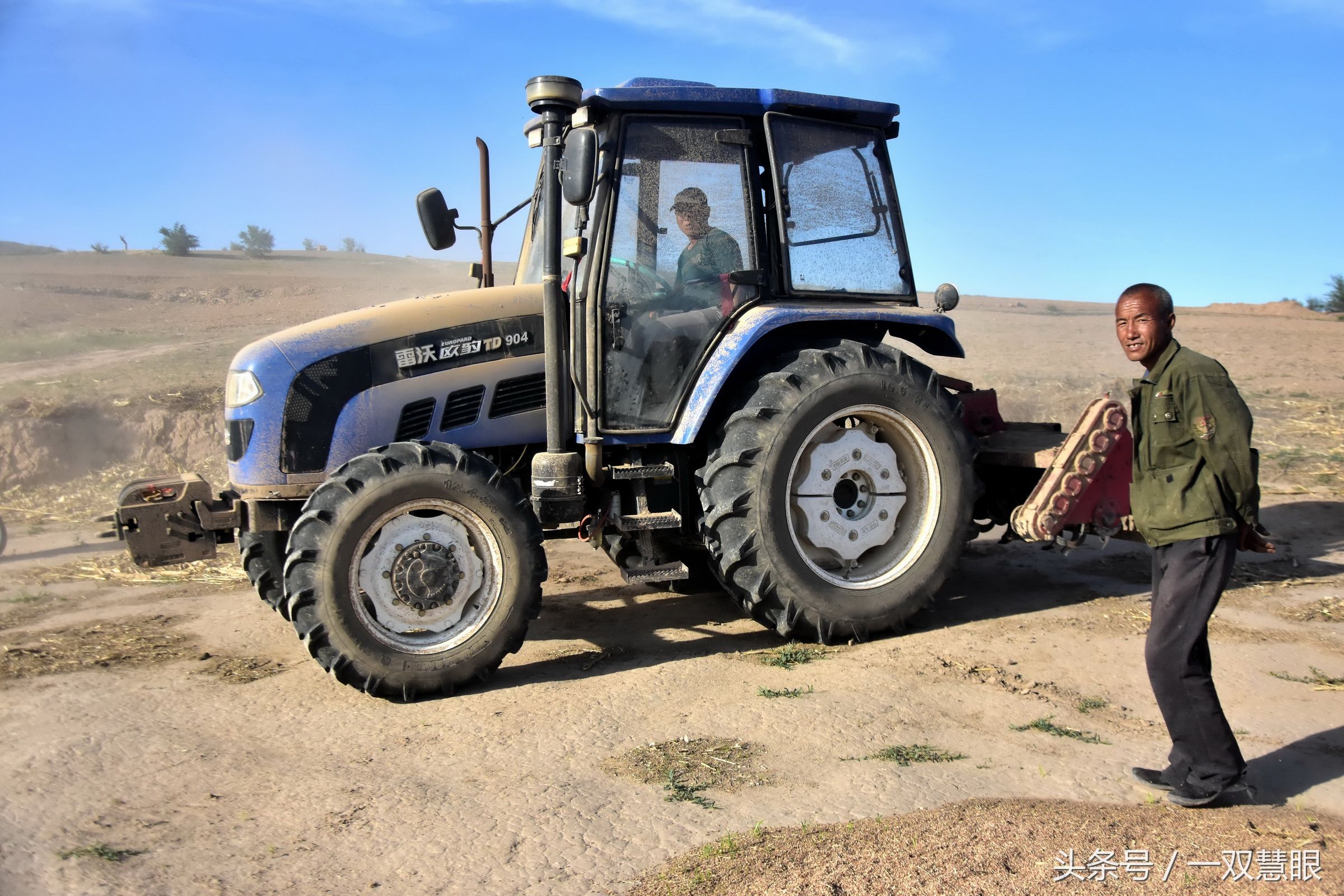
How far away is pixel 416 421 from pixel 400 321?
48 centimetres

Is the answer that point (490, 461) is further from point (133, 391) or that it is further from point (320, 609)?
point (133, 391)

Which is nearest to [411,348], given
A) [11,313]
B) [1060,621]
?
[1060,621]

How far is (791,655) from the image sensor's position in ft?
15.5

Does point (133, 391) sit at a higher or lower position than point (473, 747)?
higher

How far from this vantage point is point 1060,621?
5.24 m

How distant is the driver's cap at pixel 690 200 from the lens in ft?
16.1

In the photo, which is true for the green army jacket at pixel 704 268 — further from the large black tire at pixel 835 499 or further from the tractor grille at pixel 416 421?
the tractor grille at pixel 416 421

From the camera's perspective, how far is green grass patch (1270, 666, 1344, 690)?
13.8ft

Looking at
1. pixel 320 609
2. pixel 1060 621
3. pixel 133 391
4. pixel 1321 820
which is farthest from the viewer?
pixel 133 391

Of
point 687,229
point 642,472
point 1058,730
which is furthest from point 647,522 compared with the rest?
point 1058,730

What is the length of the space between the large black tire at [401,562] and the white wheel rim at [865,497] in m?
1.45

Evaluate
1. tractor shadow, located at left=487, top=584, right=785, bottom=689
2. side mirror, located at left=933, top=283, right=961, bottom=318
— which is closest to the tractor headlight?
tractor shadow, located at left=487, top=584, right=785, bottom=689

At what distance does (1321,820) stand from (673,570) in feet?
9.03

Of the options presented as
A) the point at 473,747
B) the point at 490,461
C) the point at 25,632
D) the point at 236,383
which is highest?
the point at 236,383
